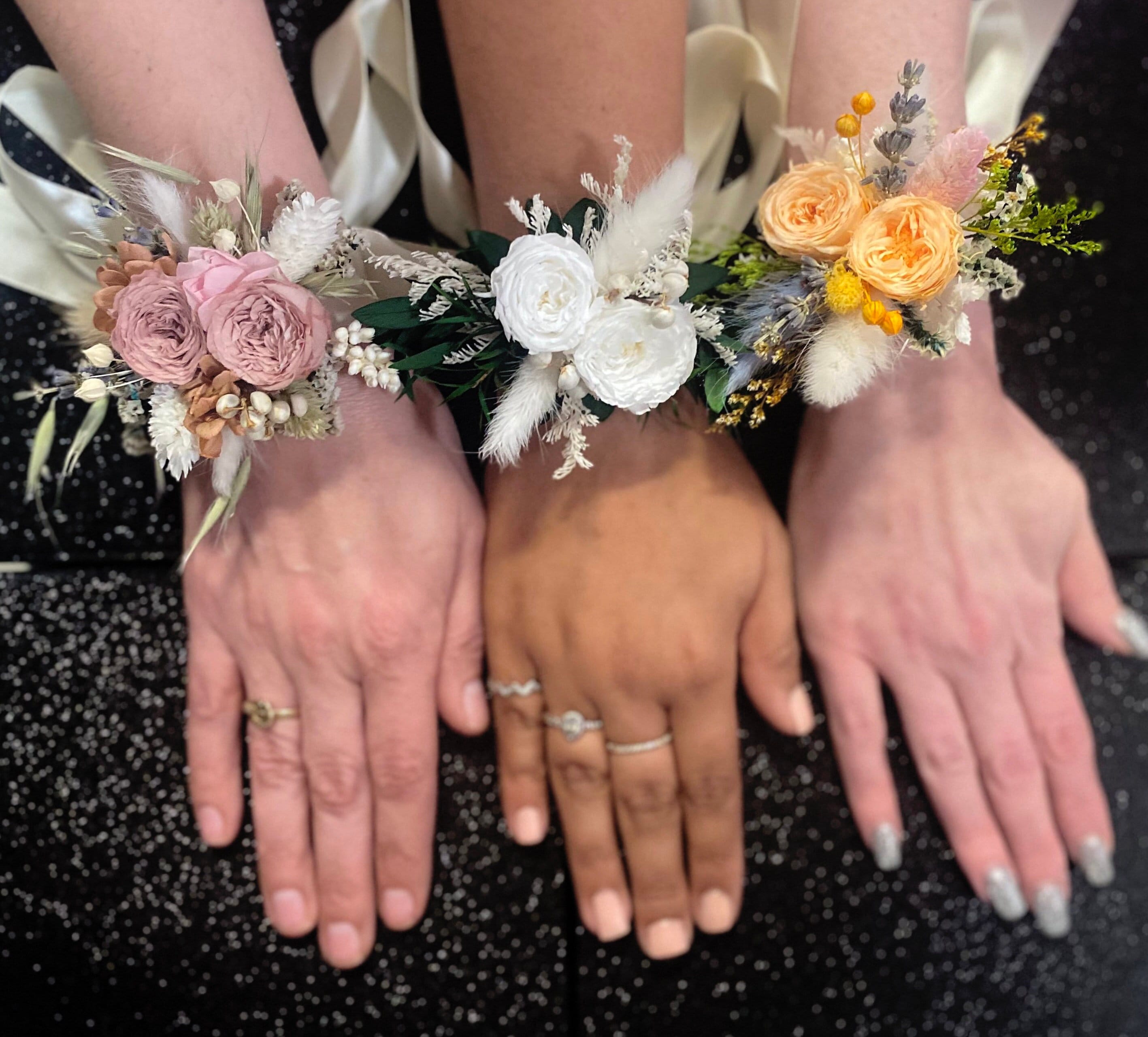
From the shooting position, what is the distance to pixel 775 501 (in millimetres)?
910

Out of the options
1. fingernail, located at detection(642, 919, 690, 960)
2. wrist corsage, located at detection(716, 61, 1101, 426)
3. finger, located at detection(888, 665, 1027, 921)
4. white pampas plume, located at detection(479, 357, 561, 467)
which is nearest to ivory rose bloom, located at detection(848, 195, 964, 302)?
wrist corsage, located at detection(716, 61, 1101, 426)

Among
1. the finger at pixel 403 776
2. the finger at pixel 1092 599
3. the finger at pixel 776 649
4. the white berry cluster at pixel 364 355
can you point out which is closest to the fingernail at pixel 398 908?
the finger at pixel 403 776

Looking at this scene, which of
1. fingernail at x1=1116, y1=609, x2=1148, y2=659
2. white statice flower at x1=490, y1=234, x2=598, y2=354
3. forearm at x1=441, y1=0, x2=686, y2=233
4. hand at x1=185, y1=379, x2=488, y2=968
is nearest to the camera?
white statice flower at x1=490, y1=234, x2=598, y2=354

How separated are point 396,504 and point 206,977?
0.56 m

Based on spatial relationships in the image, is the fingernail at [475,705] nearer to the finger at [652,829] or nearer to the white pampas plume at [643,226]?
the finger at [652,829]

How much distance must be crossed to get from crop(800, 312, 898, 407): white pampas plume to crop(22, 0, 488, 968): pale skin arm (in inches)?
15.0

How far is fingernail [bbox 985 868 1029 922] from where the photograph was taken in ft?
2.84

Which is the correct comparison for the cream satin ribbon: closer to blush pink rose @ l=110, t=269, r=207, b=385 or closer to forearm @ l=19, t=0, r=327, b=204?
forearm @ l=19, t=0, r=327, b=204

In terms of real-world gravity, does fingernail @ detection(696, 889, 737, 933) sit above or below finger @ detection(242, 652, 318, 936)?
below

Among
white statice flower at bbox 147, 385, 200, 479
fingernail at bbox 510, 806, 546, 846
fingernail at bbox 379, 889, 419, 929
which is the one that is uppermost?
white statice flower at bbox 147, 385, 200, 479

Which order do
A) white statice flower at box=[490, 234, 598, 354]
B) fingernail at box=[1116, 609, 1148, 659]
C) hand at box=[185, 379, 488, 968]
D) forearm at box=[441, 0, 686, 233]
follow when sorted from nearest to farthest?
white statice flower at box=[490, 234, 598, 354]
forearm at box=[441, 0, 686, 233]
hand at box=[185, 379, 488, 968]
fingernail at box=[1116, 609, 1148, 659]

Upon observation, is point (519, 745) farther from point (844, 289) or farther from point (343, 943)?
point (844, 289)

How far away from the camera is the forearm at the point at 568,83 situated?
2.18ft

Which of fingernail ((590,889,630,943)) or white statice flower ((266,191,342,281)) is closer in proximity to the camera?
white statice flower ((266,191,342,281))
